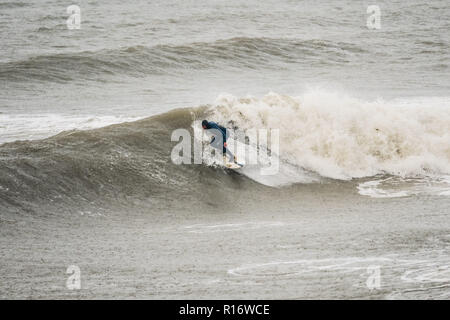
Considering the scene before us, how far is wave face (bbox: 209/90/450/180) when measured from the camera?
12062mm

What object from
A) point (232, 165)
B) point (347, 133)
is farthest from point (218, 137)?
point (347, 133)

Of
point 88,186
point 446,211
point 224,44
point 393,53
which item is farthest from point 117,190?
point 393,53

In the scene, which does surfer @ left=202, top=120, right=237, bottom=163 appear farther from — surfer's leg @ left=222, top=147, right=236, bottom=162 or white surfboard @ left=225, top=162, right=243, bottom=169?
white surfboard @ left=225, top=162, right=243, bottom=169

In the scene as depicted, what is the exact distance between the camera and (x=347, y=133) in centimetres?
1283

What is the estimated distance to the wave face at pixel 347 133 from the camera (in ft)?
39.6

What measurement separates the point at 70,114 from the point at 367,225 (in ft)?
31.3

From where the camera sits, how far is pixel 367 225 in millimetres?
7895

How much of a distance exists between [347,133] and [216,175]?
355 centimetres

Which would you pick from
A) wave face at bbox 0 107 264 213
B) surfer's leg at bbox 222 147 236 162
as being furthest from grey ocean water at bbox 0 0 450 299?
surfer's leg at bbox 222 147 236 162

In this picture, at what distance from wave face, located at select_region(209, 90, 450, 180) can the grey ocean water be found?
1.5 inches

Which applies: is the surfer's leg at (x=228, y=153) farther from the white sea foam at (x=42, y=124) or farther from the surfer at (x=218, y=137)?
the white sea foam at (x=42, y=124)

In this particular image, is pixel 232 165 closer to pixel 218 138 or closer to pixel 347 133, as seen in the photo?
pixel 218 138

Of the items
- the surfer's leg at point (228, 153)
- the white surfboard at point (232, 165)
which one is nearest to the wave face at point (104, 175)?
the white surfboard at point (232, 165)
